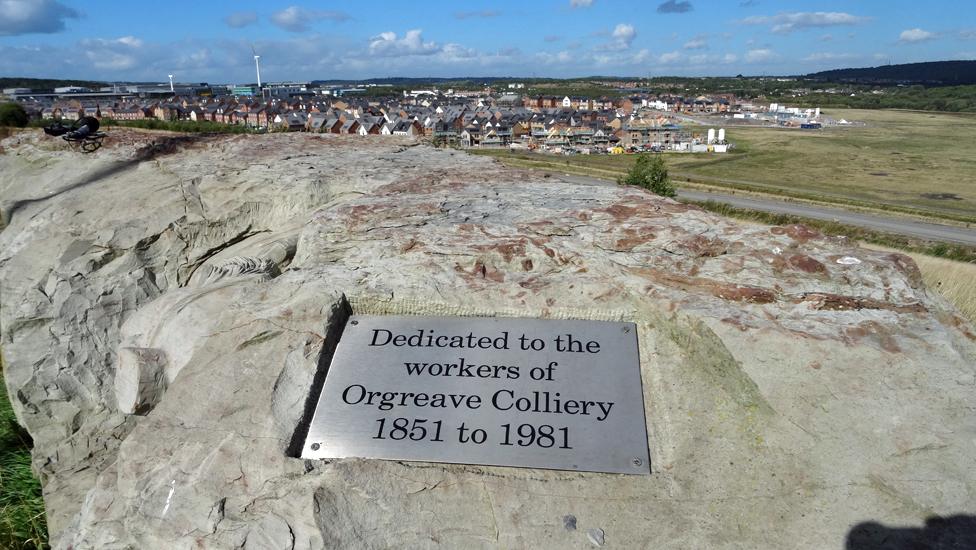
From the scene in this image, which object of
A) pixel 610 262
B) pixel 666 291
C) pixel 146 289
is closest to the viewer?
pixel 666 291

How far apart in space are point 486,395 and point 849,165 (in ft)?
196

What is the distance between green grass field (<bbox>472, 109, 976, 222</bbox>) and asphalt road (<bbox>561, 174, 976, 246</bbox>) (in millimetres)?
3682

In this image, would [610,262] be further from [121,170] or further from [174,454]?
[121,170]

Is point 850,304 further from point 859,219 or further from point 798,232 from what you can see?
point 859,219

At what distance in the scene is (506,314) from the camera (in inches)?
148

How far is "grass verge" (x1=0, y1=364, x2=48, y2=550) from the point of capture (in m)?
4.27

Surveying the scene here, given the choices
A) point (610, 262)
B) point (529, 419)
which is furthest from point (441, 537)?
point (610, 262)

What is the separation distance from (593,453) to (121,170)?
27.3 ft

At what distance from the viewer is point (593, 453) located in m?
2.98

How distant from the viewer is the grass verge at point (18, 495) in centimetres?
427

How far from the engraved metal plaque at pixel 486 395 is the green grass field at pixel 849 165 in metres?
35.6

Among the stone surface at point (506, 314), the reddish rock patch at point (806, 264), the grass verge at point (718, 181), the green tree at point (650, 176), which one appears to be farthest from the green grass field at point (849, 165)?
the stone surface at point (506, 314)

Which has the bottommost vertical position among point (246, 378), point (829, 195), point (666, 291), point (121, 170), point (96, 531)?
point (829, 195)

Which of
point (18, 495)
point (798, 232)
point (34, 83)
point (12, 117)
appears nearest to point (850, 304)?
point (798, 232)
